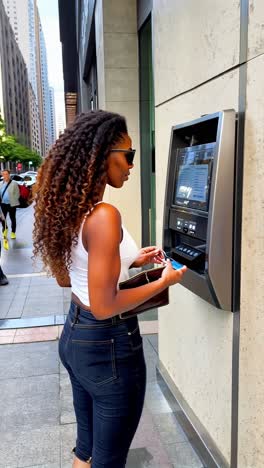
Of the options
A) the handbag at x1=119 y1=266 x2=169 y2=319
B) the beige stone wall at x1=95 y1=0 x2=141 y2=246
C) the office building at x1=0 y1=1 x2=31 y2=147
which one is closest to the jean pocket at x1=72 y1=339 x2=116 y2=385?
the handbag at x1=119 y1=266 x2=169 y2=319

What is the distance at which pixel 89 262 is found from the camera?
1.56m

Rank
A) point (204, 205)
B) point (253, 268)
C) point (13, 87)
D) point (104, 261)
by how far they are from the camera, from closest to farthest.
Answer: point (104, 261), point (253, 268), point (204, 205), point (13, 87)

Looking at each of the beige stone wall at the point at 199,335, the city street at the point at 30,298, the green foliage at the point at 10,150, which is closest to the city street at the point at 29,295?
the city street at the point at 30,298

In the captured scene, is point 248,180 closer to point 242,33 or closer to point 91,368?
point 242,33

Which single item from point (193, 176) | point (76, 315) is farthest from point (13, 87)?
point (76, 315)

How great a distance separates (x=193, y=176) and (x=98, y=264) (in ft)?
3.26

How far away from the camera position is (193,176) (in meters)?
2.33

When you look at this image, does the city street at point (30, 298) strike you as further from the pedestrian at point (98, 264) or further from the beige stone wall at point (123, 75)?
the pedestrian at point (98, 264)

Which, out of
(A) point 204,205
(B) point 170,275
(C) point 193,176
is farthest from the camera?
(C) point 193,176

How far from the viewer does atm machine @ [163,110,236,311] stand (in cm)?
200

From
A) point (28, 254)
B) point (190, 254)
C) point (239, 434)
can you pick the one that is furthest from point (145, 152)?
point (239, 434)

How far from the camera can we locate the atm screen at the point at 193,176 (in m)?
2.14

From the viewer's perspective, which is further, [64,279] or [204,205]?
[204,205]

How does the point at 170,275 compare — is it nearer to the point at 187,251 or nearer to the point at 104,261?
the point at 104,261
